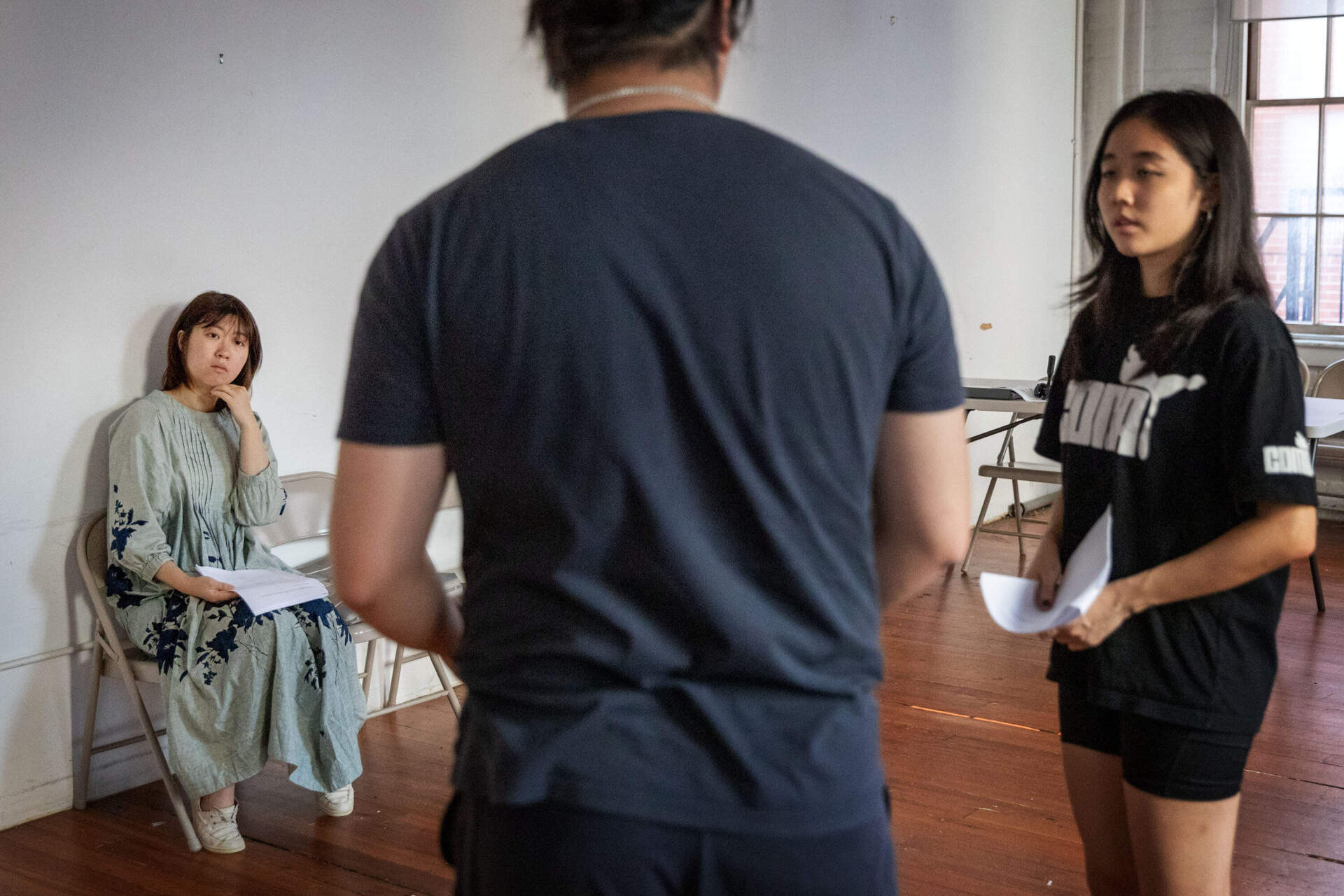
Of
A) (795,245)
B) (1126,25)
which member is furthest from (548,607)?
(1126,25)

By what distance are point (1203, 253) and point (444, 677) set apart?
8.13 feet

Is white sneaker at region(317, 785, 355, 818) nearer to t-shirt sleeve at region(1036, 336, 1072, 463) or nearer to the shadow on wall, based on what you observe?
the shadow on wall

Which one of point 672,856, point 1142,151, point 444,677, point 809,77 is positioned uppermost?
point 809,77

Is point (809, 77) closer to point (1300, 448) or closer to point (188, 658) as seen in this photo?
point (188, 658)

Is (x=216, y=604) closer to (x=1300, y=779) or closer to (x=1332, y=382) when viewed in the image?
(x=1300, y=779)

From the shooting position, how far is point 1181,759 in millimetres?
1448

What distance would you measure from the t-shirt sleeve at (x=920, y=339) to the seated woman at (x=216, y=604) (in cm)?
231

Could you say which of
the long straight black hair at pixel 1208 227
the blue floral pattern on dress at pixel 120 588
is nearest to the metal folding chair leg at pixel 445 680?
the blue floral pattern on dress at pixel 120 588

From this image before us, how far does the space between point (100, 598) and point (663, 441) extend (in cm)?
258

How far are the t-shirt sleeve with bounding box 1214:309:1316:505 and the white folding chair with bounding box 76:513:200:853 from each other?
2.45 metres

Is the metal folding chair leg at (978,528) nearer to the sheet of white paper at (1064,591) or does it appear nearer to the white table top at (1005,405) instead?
the white table top at (1005,405)

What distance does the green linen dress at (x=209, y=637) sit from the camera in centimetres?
285

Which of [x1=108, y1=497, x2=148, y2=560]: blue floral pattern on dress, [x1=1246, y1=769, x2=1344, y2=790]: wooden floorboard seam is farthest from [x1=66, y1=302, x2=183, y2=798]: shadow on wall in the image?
[x1=1246, y1=769, x2=1344, y2=790]: wooden floorboard seam

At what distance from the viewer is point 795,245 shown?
2.72 feet
